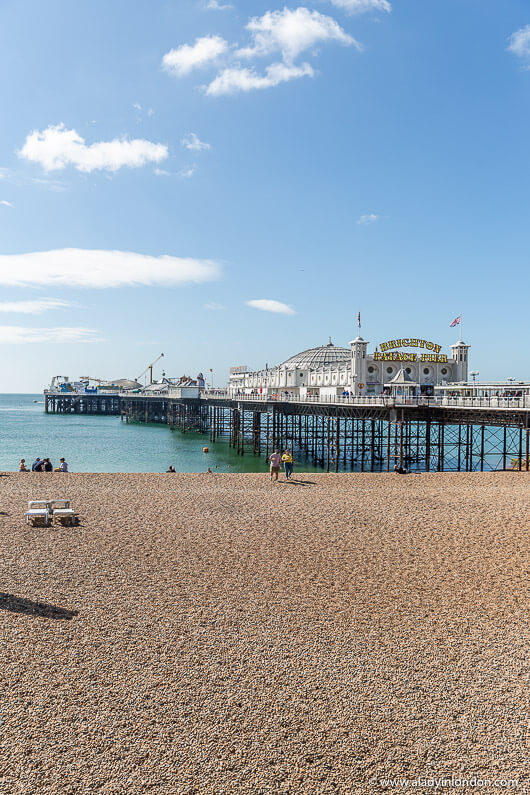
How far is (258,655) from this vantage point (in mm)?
7410

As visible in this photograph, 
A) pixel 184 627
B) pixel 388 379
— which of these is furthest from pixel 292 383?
pixel 184 627

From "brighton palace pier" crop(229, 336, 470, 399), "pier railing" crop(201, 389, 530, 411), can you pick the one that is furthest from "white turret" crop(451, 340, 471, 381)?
"pier railing" crop(201, 389, 530, 411)

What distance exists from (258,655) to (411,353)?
3810 cm

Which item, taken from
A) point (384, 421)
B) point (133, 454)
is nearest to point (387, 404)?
point (384, 421)

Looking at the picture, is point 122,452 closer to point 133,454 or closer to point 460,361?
point 133,454

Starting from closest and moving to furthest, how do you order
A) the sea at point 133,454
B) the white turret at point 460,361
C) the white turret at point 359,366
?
the sea at point 133,454, the white turret at point 359,366, the white turret at point 460,361

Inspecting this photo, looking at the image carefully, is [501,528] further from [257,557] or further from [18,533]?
[18,533]

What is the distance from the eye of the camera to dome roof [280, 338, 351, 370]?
61.6 metres

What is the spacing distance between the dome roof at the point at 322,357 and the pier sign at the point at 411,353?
16466mm

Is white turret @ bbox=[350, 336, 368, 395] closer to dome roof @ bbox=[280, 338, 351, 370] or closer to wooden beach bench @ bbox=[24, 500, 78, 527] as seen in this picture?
dome roof @ bbox=[280, 338, 351, 370]

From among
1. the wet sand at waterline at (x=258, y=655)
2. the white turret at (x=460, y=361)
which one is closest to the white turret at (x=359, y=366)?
the white turret at (x=460, y=361)

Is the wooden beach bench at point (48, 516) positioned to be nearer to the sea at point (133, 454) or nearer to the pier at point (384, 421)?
the pier at point (384, 421)

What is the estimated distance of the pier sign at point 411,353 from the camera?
4212cm

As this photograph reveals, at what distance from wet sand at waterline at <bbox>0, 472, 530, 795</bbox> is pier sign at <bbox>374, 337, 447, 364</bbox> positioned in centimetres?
2878
